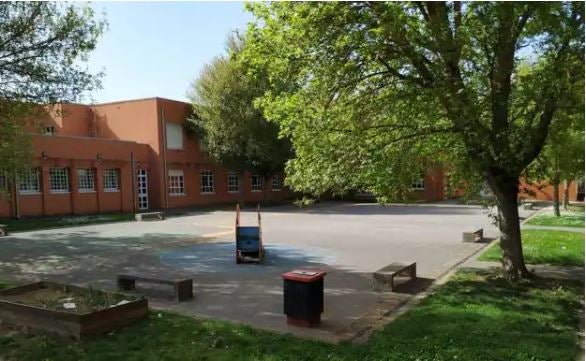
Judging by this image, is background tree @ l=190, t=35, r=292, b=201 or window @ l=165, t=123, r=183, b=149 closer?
background tree @ l=190, t=35, r=292, b=201

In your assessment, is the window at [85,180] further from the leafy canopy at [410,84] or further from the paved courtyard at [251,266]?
the leafy canopy at [410,84]

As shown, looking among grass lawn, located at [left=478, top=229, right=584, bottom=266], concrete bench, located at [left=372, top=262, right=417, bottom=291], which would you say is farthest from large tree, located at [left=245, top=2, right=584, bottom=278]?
grass lawn, located at [left=478, top=229, right=584, bottom=266]

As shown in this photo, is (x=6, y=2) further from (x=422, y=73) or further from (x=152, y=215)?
(x=152, y=215)

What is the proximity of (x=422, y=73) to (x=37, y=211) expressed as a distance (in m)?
24.8

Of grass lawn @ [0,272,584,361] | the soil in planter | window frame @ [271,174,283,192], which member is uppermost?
window frame @ [271,174,283,192]

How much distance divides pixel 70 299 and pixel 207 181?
102 ft

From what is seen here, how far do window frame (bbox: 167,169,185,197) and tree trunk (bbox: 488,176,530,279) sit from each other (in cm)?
2775

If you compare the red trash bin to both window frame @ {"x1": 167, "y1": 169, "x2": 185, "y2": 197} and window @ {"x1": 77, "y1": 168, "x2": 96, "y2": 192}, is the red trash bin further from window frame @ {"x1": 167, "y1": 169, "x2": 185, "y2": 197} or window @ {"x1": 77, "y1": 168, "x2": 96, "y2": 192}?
window frame @ {"x1": 167, "y1": 169, "x2": 185, "y2": 197}

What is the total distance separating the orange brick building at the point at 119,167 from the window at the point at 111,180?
6 cm

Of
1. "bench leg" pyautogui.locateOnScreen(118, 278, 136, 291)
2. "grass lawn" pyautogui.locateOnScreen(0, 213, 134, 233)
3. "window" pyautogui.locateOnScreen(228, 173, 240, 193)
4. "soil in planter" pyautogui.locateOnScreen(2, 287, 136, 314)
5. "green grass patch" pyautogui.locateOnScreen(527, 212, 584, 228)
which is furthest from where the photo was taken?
"window" pyautogui.locateOnScreen(228, 173, 240, 193)

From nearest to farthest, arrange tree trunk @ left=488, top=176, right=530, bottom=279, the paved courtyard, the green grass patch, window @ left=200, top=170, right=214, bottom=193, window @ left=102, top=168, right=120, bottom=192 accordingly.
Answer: the paved courtyard, tree trunk @ left=488, top=176, right=530, bottom=279, the green grass patch, window @ left=102, top=168, right=120, bottom=192, window @ left=200, top=170, right=214, bottom=193

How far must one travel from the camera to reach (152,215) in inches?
1022

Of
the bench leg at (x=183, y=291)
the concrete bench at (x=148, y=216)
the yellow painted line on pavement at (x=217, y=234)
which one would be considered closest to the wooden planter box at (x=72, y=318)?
the bench leg at (x=183, y=291)

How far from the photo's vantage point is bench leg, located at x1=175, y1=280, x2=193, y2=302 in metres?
8.54
